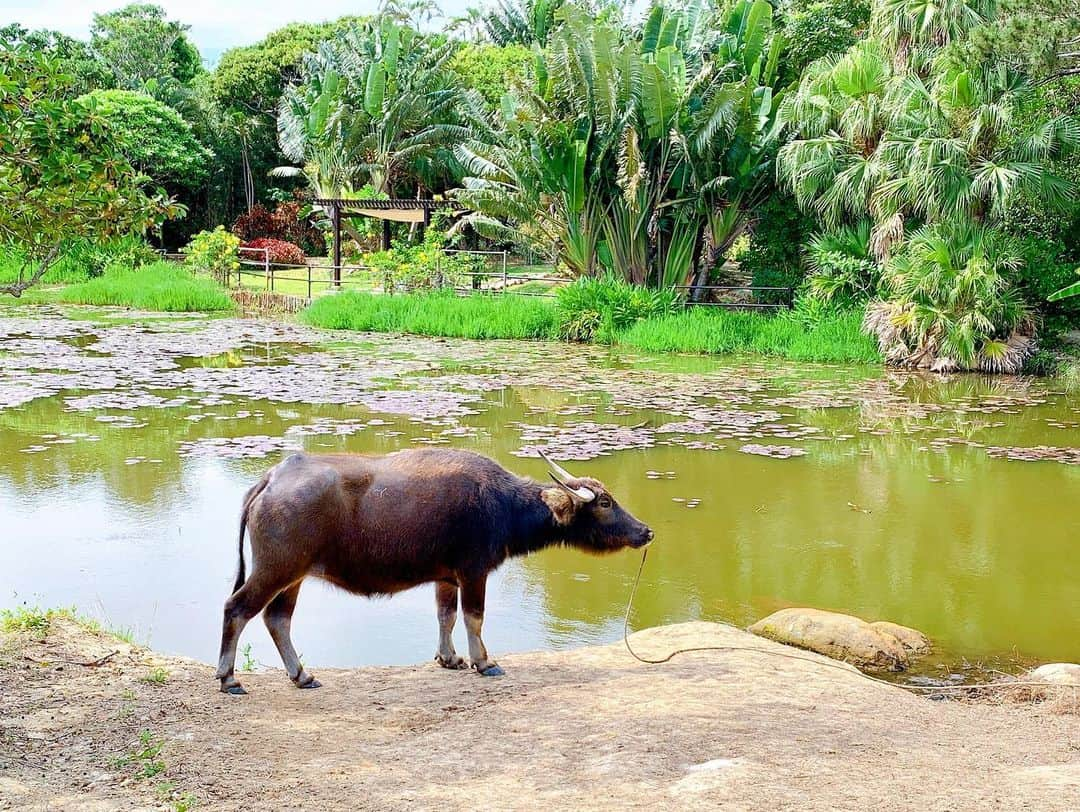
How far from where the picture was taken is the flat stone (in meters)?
5.97

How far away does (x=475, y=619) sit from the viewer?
17.0ft

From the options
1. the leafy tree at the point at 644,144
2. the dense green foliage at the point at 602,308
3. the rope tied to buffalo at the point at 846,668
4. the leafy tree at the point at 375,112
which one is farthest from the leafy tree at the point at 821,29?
the rope tied to buffalo at the point at 846,668

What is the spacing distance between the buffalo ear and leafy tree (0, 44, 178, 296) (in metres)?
2.25

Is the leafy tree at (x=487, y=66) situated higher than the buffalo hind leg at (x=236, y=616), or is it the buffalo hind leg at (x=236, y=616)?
the leafy tree at (x=487, y=66)

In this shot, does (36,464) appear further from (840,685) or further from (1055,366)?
(1055,366)

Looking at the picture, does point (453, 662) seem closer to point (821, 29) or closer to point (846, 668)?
point (846, 668)

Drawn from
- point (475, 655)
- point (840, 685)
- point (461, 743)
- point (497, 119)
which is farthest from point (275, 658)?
point (497, 119)

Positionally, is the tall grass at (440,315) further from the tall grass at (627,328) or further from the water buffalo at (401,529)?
the water buffalo at (401,529)

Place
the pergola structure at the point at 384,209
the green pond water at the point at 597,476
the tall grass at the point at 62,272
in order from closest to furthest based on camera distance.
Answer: the green pond water at the point at 597,476 → the pergola structure at the point at 384,209 → the tall grass at the point at 62,272

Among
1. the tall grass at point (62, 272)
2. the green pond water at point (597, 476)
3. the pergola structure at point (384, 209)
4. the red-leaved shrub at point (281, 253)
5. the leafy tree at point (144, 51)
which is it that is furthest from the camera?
the leafy tree at point (144, 51)

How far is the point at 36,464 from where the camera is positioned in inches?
405

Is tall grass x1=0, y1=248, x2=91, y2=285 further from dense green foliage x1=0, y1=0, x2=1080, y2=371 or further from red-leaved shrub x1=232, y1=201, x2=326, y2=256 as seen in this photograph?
red-leaved shrub x1=232, y1=201, x2=326, y2=256

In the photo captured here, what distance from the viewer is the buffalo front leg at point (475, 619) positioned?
519cm

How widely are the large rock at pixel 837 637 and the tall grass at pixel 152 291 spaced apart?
21.4m
